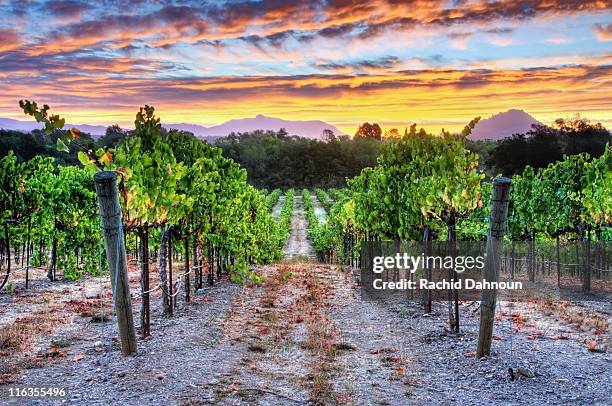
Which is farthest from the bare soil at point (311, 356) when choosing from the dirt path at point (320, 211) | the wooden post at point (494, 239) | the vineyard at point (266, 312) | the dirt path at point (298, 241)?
the dirt path at point (320, 211)

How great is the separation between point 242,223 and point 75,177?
26.0ft

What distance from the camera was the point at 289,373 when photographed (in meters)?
8.45

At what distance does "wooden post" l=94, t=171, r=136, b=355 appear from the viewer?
25.2 feet

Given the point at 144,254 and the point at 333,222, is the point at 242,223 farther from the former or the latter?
the point at 333,222

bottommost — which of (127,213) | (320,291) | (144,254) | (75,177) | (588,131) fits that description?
(320,291)

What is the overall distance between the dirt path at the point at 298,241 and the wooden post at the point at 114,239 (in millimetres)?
A: 31490

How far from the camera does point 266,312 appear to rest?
13.7 metres

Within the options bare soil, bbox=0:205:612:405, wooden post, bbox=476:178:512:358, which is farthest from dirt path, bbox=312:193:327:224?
wooden post, bbox=476:178:512:358

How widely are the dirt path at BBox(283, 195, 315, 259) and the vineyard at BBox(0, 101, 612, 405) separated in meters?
21.2

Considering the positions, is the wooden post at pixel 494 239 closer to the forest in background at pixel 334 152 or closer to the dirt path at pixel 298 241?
the dirt path at pixel 298 241

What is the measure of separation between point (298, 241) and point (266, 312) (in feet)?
115

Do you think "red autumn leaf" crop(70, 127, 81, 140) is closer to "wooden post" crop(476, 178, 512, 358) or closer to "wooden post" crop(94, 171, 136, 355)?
"wooden post" crop(94, 171, 136, 355)

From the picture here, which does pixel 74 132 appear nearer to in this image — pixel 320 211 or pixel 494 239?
pixel 494 239

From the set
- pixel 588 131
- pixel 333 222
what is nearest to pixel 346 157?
pixel 588 131
